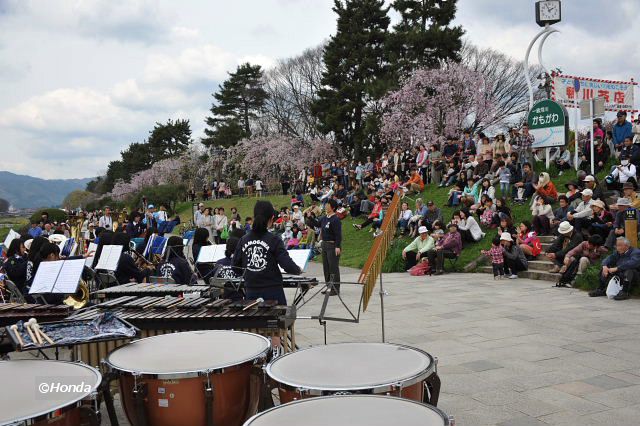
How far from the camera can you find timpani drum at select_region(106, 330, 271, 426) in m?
3.04

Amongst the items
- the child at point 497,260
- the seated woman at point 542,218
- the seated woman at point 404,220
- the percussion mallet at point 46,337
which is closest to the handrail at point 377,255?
the percussion mallet at point 46,337

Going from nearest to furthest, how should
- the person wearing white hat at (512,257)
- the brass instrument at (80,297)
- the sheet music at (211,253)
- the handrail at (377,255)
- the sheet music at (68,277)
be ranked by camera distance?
the handrail at (377,255) < the sheet music at (68,277) < the brass instrument at (80,297) < the sheet music at (211,253) < the person wearing white hat at (512,257)

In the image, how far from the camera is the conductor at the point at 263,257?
5.31 metres

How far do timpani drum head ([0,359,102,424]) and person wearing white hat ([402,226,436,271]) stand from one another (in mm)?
11800

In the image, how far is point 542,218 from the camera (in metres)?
13.5

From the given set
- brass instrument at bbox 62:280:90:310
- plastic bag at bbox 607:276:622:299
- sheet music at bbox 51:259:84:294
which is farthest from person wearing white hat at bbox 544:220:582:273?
sheet music at bbox 51:259:84:294

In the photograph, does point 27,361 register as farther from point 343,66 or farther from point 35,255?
point 343,66

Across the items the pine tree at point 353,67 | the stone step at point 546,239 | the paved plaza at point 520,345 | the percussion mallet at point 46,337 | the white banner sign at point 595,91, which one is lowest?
the paved plaza at point 520,345

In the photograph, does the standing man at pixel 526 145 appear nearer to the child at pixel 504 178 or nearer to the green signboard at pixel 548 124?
the green signboard at pixel 548 124

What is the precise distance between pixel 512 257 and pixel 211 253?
661 cm

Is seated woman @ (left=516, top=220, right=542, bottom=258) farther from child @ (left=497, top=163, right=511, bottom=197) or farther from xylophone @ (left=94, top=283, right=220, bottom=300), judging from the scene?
xylophone @ (left=94, top=283, right=220, bottom=300)

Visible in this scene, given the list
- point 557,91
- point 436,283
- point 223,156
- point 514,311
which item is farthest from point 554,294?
point 223,156

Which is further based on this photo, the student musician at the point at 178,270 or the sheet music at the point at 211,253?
the sheet music at the point at 211,253

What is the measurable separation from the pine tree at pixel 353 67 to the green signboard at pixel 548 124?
21181 millimetres
